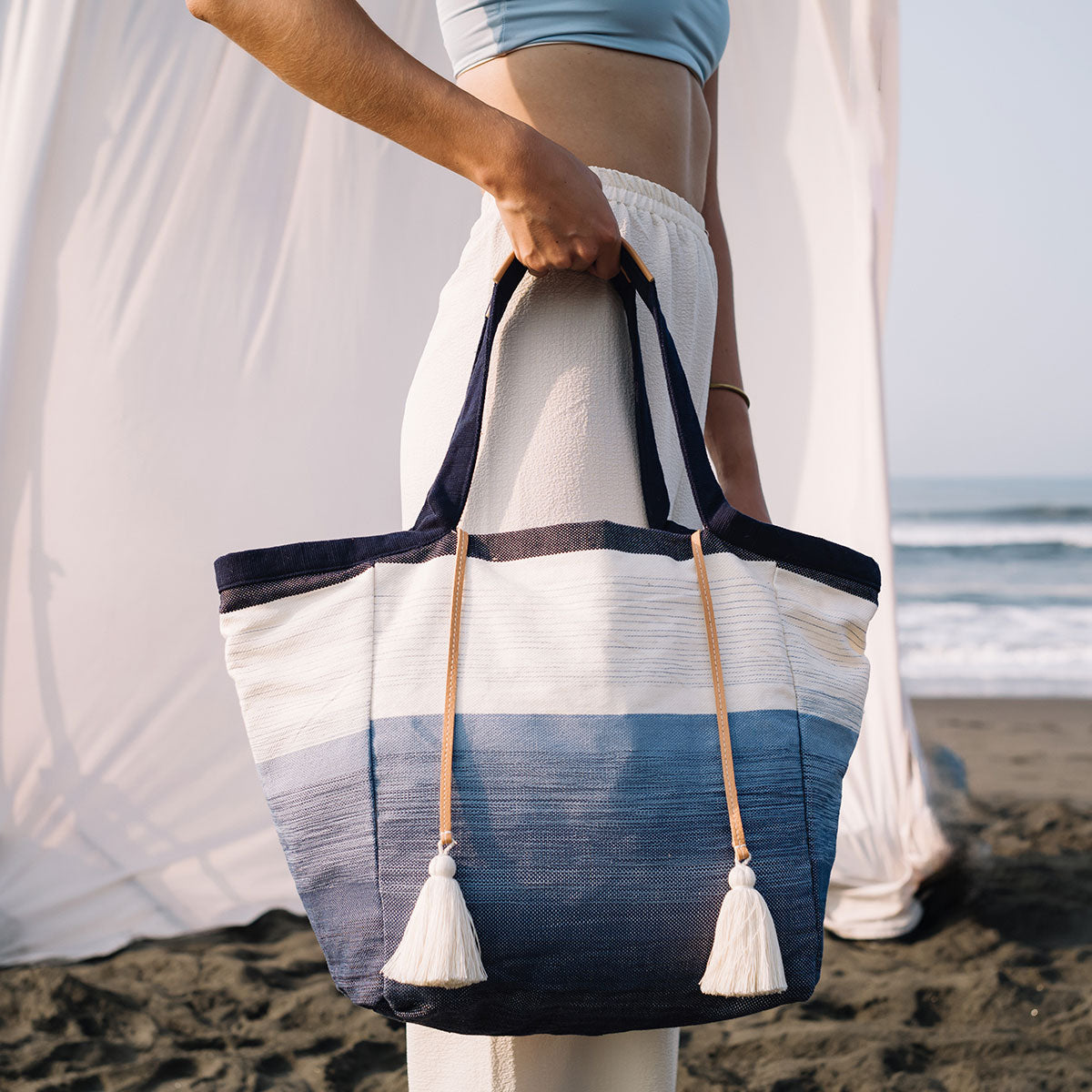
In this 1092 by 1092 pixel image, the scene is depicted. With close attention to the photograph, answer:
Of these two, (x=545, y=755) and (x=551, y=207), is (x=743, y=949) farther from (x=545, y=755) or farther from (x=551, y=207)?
(x=551, y=207)

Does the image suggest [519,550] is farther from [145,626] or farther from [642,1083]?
[145,626]

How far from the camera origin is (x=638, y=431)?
809 mm

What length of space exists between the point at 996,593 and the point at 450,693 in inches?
421

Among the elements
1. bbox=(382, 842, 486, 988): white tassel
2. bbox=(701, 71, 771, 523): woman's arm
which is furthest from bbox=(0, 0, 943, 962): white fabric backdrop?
bbox=(382, 842, 486, 988): white tassel

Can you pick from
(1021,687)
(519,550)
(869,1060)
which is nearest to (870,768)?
(869,1060)

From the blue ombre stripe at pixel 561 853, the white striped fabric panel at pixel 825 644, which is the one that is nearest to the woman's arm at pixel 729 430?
the white striped fabric panel at pixel 825 644

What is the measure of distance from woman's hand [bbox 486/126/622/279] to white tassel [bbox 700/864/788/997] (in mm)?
443

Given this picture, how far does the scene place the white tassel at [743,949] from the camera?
0.67 m

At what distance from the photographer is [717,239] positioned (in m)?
1.15

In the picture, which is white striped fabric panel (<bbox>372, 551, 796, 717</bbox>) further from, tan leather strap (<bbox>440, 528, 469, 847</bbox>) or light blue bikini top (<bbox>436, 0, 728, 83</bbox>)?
light blue bikini top (<bbox>436, 0, 728, 83</bbox>)

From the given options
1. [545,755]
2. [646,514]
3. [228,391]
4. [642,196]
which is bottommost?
[545,755]

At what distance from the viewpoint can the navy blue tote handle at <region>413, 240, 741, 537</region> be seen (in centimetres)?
75

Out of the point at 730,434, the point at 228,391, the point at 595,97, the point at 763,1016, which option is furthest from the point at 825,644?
the point at 228,391

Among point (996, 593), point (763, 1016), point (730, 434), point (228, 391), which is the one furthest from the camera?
point (996, 593)
